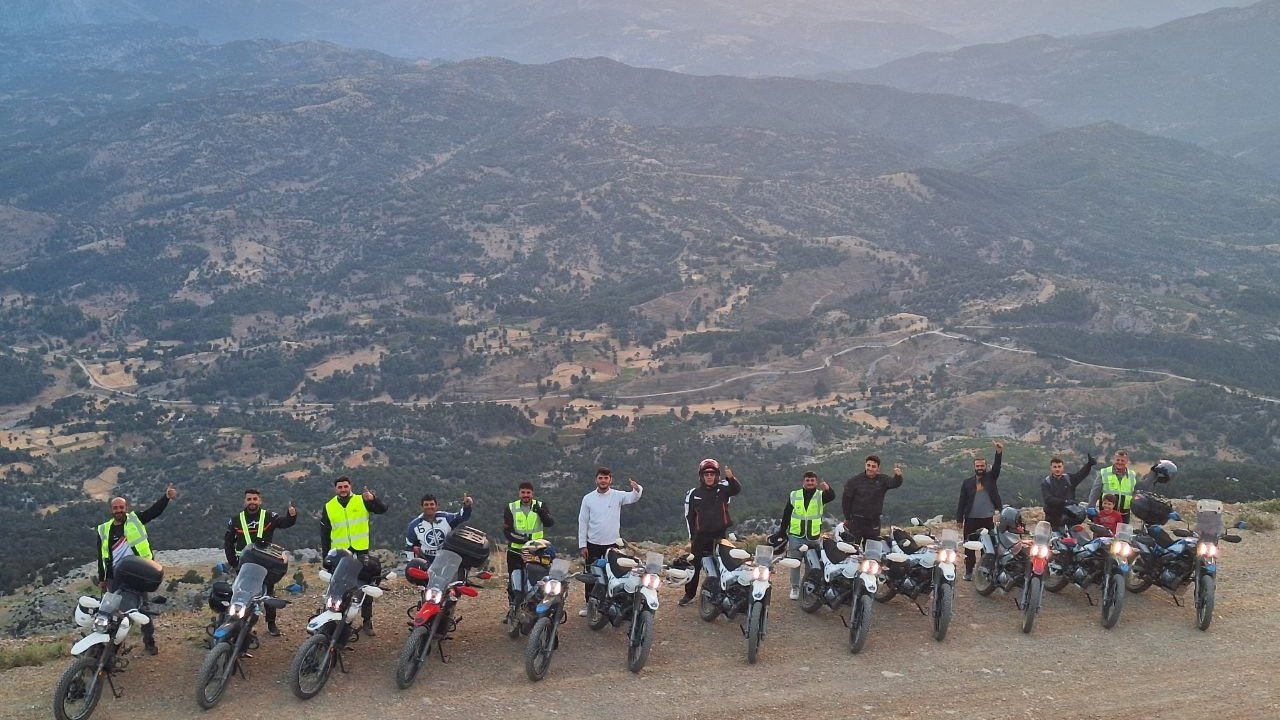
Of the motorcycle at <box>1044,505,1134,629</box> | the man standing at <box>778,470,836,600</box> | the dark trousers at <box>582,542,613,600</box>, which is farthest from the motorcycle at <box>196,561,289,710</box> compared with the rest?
the motorcycle at <box>1044,505,1134,629</box>

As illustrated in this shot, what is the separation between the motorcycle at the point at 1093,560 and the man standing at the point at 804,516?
349cm

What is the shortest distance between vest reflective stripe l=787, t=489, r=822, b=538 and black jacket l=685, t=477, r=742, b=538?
0.98m

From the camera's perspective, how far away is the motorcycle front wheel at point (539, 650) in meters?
12.2

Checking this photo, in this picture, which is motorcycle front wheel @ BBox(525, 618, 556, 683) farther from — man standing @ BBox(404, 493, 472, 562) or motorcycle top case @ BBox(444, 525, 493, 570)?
man standing @ BBox(404, 493, 472, 562)

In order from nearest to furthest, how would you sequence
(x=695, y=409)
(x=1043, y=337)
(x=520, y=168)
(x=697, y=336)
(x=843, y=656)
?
(x=843, y=656) < (x=695, y=409) < (x=1043, y=337) < (x=697, y=336) < (x=520, y=168)

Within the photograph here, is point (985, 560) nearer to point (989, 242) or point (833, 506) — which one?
point (833, 506)

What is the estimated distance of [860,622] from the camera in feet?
43.2

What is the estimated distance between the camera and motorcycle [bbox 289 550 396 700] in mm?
11688

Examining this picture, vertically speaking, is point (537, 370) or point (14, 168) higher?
point (14, 168)

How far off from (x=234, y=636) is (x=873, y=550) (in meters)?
8.18

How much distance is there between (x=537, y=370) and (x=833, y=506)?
48.6 meters

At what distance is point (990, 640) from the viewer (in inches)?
535

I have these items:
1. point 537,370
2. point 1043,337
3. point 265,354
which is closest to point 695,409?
point 537,370

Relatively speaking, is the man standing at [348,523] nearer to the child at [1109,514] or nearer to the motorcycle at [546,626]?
the motorcycle at [546,626]
